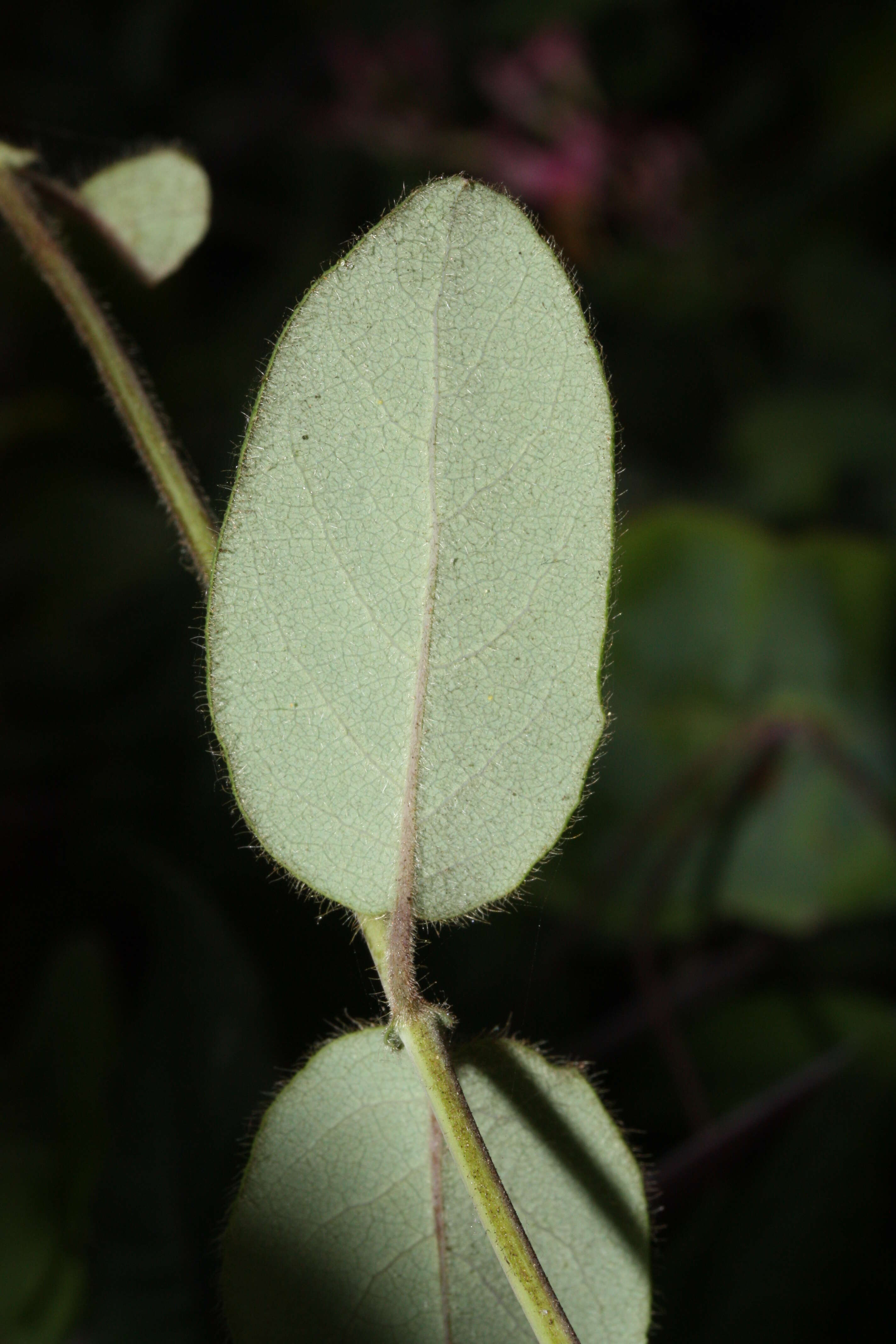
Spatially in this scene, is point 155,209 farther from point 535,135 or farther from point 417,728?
point 535,135

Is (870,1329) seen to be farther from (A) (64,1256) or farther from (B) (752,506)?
(B) (752,506)

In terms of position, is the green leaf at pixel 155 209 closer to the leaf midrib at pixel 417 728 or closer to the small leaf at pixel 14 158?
the small leaf at pixel 14 158

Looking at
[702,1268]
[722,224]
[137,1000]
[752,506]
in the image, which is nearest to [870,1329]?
[702,1268]

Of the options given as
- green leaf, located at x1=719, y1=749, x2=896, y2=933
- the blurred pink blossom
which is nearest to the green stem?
green leaf, located at x1=719, y1=749, x2=896, y2=933

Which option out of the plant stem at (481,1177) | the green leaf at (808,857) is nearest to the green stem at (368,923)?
the plant stem at (481,1177)

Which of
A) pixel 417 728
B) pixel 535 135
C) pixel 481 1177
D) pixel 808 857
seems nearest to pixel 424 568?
pixel 417 728

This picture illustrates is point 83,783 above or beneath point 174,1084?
above
